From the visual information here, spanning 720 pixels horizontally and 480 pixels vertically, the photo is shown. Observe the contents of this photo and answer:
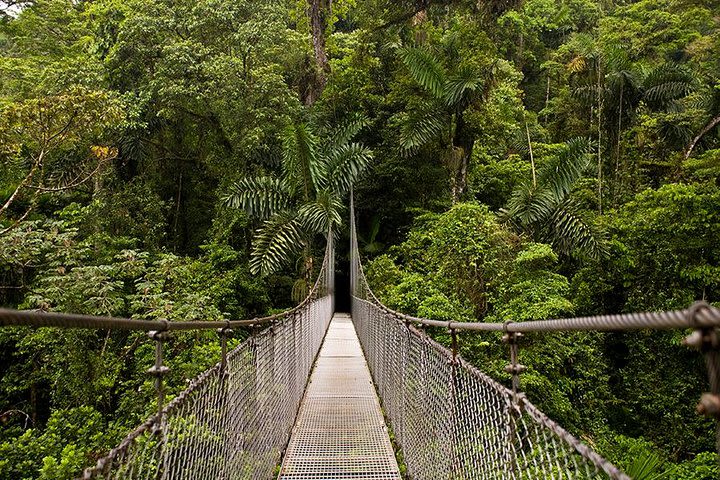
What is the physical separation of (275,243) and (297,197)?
161 centimetres

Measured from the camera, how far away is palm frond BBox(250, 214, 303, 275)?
28.2 feet

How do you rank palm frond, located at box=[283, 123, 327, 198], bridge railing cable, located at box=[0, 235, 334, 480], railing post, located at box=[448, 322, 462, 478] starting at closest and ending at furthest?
bridge railing cable, located at box=[0, 235, 334, 480] → railing post, located at box=[448, 322, 462, 478] → palm frond, located at box=[283, 123, 327, 198]

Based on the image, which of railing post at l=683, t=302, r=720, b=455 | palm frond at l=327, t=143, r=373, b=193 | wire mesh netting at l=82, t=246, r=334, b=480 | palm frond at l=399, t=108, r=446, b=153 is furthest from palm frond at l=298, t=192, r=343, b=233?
railing post at l=683, t=302, r=720, b=455

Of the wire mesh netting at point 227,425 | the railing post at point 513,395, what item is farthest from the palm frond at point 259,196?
the railing post at point 513,395

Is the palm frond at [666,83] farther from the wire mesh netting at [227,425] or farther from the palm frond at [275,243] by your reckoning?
the wire mesh netting at [227,425]

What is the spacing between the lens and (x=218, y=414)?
1.52 m

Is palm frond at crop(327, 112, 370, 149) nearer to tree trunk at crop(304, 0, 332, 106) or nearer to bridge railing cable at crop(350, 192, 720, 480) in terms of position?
tree trunk at crop(304, 0, 332, 106)

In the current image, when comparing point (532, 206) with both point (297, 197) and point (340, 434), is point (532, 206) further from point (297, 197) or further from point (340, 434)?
point (340, 434)

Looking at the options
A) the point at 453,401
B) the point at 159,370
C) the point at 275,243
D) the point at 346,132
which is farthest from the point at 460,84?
the point at 159,370

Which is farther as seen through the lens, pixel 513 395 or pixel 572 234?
pixel 572 234

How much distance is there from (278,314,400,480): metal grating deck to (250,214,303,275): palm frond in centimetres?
400

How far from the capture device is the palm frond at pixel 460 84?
8650mm

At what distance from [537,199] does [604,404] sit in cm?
324

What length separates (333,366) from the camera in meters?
5.13
